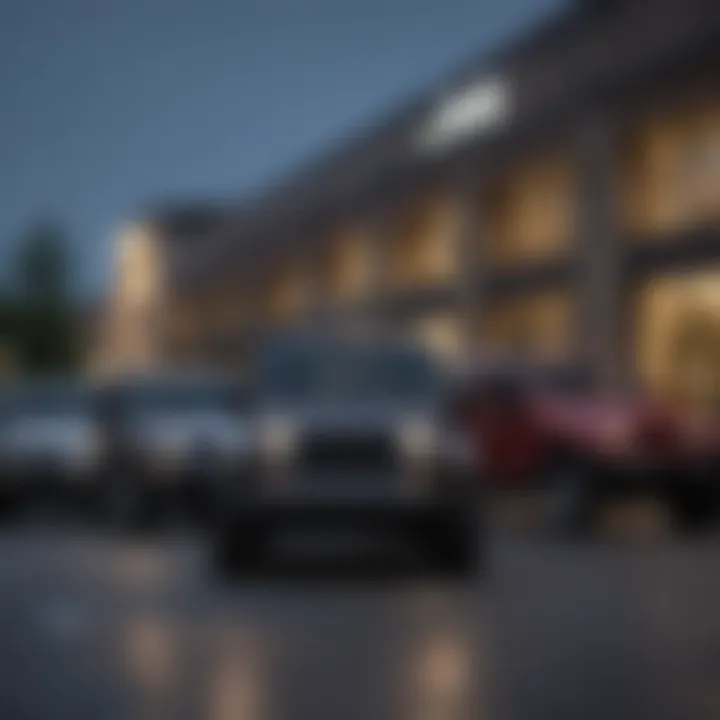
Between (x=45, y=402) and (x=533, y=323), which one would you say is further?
(x=533, y=323)

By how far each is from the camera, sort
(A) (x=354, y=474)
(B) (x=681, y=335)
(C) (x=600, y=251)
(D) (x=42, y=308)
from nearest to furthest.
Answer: (A) (x=354, y=474)
(B) (x=681, y=335)
(C) (x=600, y=251)
(D) (x=42, y=308)

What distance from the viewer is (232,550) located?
53.6 feet

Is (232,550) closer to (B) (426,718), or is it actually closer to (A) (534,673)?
(A) (534,673)

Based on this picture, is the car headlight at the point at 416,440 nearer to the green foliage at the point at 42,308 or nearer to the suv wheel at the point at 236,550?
the suv wheel at the point at 236,550

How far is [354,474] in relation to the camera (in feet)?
50.9

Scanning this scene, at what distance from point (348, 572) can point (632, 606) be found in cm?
376

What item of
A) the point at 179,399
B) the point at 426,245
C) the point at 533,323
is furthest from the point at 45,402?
the point at 426,245

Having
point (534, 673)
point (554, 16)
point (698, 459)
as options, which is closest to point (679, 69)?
point (554, 16)

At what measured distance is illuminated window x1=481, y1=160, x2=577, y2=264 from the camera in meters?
41.1

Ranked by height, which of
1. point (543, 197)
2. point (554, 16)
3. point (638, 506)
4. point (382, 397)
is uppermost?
point (554, 16)

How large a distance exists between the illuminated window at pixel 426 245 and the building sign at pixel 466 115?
1.60 metres

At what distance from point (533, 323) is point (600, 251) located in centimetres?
484

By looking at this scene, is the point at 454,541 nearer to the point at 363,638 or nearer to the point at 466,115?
the point at 363,638

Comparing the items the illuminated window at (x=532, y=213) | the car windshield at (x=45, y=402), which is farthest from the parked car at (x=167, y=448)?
the illuminated window at (x=532, y=213)
